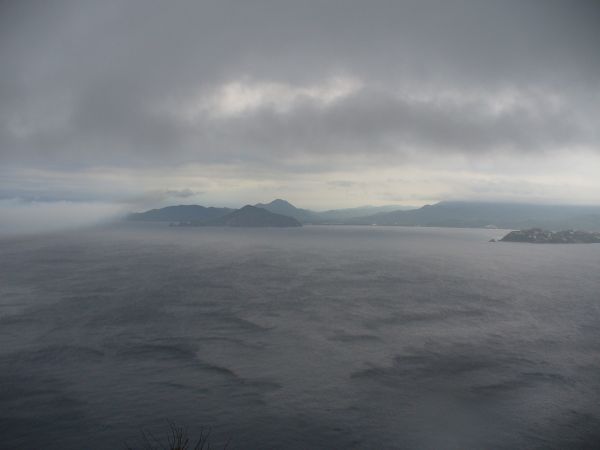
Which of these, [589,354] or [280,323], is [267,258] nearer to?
[280,323]

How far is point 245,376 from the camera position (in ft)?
170

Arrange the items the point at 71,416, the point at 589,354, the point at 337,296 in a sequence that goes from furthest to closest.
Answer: the point at 337,296
the point at 589,354
the point at 71,416

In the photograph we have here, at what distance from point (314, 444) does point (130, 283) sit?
9553 cm

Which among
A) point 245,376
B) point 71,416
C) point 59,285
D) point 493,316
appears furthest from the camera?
point 59,285

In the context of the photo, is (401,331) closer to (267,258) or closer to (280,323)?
(280,323)

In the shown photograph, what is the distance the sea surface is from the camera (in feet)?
129

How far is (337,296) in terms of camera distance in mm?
102062

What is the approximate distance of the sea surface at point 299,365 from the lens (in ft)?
129

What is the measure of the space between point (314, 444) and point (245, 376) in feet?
56.2

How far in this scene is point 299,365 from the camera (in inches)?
2202

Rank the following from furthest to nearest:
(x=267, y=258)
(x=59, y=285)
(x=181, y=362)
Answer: (x=267, y=258)
(x=59, y=285)
(x=181, y=362)

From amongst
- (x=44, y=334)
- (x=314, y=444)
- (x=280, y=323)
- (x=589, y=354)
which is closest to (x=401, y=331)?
(x=280, y=323)

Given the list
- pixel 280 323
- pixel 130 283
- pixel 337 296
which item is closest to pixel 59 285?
pixel 130 283

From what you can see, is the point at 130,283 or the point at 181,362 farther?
the point at 130,283
